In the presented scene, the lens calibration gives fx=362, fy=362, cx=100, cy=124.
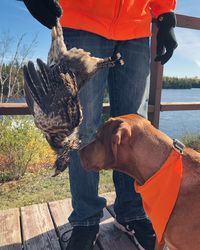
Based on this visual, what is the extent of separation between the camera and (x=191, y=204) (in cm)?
218

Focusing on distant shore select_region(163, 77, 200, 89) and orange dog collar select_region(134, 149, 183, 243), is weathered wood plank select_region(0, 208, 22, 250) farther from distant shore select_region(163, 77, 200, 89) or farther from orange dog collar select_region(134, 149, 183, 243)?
distant shore select_region(163, 77, 200, 89)

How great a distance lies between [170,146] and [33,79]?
37.7 inches

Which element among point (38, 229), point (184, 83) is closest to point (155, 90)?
point (38, 229)

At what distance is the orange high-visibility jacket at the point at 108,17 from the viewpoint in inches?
94.4

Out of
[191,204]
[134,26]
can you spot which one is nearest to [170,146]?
[191,204]

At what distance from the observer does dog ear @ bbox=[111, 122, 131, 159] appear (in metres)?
Answer: 2.24

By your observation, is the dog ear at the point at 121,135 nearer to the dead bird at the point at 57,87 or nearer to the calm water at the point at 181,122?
the dead bird at the point at 57,87

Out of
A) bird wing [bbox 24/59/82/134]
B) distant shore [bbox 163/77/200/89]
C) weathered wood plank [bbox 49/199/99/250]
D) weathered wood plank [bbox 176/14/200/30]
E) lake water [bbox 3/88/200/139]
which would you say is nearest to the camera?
bird wing [bbox 24/59/82/134]

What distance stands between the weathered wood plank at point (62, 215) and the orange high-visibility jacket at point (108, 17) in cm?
158

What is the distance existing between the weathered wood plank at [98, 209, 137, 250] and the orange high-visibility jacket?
5.04ft

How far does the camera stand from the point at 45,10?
2033mm

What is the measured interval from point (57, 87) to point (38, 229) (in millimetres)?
1469

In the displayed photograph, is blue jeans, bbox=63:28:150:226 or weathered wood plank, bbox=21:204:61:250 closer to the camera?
blue jeans, bbox=63:28:150:226

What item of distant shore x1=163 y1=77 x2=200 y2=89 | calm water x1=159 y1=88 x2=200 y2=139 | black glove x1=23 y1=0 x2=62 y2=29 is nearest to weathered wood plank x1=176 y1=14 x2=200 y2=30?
black glove x1=23 y1=0 x2=62 y2=29
